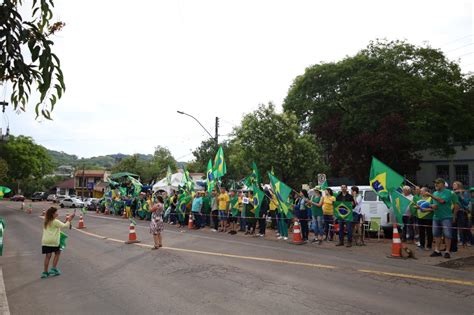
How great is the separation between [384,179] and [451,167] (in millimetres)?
27528

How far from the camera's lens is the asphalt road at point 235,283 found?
19.8ft

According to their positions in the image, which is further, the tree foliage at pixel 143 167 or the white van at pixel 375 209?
the tree foliage at pixel 143 167

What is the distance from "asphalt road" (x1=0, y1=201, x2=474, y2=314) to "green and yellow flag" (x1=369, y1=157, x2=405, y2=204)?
2060 mm

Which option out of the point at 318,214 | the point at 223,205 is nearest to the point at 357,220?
the point at 318,214

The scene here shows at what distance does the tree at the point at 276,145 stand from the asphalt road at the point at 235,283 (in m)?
16.6

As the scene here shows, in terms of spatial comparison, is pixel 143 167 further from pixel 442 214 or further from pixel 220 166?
pixel 442 214

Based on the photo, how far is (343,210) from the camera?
12758 mm

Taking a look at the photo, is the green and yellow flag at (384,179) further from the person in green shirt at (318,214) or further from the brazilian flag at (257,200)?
the brazilian flag at (257,200)

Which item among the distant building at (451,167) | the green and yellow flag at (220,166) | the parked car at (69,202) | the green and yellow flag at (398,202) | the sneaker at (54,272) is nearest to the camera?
the sneaker at (54,272)

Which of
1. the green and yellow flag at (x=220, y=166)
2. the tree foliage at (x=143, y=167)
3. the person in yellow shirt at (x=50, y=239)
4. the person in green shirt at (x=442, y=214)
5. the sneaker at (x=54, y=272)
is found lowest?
the sneaker at (x=54, y=272)

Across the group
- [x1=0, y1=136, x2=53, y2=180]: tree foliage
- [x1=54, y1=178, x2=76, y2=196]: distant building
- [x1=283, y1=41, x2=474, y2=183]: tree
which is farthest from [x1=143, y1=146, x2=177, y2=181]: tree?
[x1=283, y1=41, x2=474, y2=183]: tree

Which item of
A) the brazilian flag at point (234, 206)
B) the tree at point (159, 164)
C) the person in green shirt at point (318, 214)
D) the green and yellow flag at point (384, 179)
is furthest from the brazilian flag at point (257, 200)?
the tree at point (159, 164)

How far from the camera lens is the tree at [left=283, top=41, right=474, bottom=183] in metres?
27.7

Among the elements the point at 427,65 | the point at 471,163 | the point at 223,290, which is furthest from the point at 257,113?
the point at 223,290
